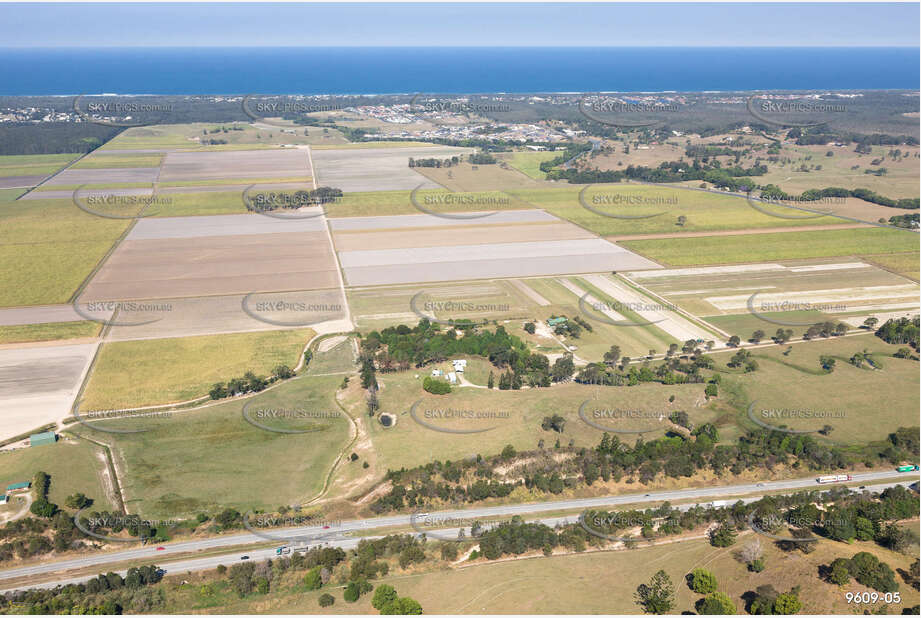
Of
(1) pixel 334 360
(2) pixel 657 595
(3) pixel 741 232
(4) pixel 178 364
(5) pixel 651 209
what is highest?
(5) pixel 651 209

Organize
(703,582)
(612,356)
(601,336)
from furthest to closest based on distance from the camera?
1. (601,336)
2. (612,356)
3. (703,582)

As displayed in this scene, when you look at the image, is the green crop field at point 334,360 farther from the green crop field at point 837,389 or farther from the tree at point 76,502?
the green crop field at point 837,389

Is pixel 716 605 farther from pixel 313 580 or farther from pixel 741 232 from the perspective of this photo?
pixel 741 232

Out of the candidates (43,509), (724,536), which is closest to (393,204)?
(43,509)

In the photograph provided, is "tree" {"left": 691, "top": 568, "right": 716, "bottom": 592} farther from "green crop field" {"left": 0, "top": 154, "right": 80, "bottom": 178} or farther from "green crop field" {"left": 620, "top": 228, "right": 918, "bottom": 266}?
"green crop field" {"left": 0, "top": 154, "right": 80, "bottom": 178}

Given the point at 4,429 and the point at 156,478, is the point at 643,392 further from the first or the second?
the point at 4,429
